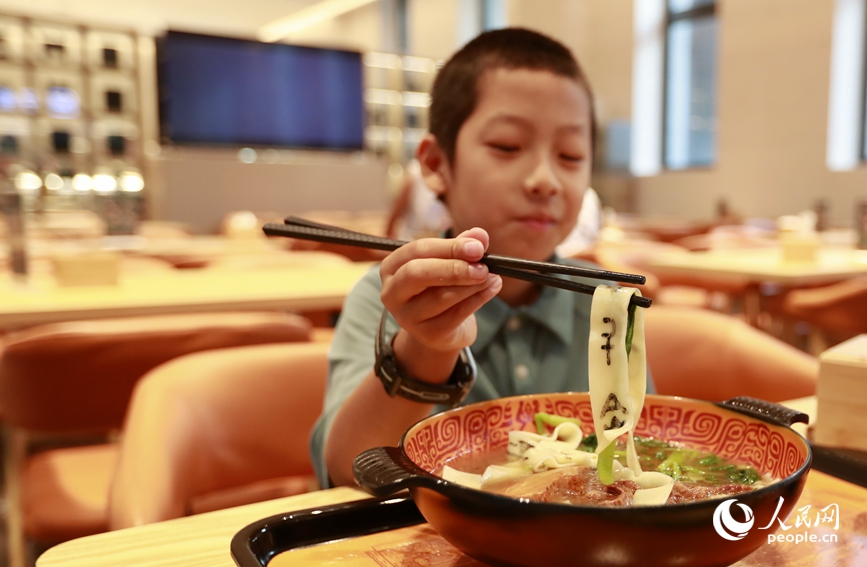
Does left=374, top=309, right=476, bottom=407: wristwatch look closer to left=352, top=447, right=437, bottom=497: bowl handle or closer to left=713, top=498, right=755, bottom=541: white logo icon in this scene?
left=352, top=447, right=437, bottom=497: bowl handle

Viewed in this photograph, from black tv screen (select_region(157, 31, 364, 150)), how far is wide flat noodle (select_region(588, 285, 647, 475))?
23.8ft

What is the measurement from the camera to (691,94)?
351 inches

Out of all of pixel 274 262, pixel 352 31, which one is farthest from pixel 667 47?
pixel 274 262

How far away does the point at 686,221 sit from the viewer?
8.05 m

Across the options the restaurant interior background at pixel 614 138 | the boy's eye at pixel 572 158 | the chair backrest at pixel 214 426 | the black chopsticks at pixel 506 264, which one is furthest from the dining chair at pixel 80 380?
the restaurant interior background at pixel 614 138

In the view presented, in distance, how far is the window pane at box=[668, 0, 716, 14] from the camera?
28.1 feet

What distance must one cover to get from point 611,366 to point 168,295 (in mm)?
1660

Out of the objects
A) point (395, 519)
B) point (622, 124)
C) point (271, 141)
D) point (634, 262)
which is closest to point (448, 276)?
point (395, 519)

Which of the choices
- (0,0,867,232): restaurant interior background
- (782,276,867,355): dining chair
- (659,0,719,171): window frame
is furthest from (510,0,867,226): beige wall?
(782,276,867,355): dining chair

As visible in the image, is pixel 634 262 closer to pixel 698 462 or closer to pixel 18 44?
pixel 698 462

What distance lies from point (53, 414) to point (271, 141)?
6.61 m

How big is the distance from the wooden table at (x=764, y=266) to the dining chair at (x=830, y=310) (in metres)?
0.20

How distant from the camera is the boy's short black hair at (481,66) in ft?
3.74

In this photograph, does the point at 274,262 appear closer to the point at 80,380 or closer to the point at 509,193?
the point at 80,380
